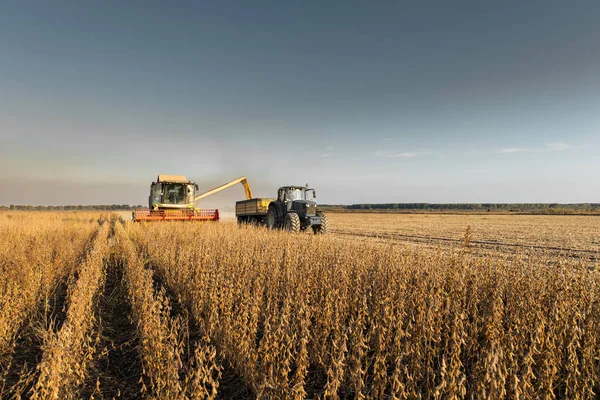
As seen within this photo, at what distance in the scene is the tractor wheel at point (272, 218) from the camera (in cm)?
1610

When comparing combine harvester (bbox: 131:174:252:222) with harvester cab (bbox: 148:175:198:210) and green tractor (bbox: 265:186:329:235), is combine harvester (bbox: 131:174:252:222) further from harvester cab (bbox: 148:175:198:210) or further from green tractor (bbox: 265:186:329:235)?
green tractor (bbox: 265:186:329:235)

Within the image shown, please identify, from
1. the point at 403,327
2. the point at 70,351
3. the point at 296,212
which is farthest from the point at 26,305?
the point at 296,212

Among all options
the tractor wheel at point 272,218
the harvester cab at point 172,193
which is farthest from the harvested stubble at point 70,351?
the harvester cab at point 172,193

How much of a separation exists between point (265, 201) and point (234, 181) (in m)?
6.25

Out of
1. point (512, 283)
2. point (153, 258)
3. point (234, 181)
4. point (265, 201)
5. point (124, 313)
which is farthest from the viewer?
point (234, 181)

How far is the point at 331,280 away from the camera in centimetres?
515

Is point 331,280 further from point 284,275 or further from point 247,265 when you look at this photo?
point 247,265

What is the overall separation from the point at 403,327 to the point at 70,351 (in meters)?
3.24

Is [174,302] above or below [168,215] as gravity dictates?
below

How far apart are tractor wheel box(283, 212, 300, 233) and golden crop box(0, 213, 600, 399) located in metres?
6.77

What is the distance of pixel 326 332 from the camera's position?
3.28 m

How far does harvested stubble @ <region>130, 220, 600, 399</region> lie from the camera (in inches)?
89.8

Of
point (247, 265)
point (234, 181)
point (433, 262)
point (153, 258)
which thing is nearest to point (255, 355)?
point (247, 265)

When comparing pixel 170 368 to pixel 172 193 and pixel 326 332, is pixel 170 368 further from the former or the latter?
pixel 172 193
